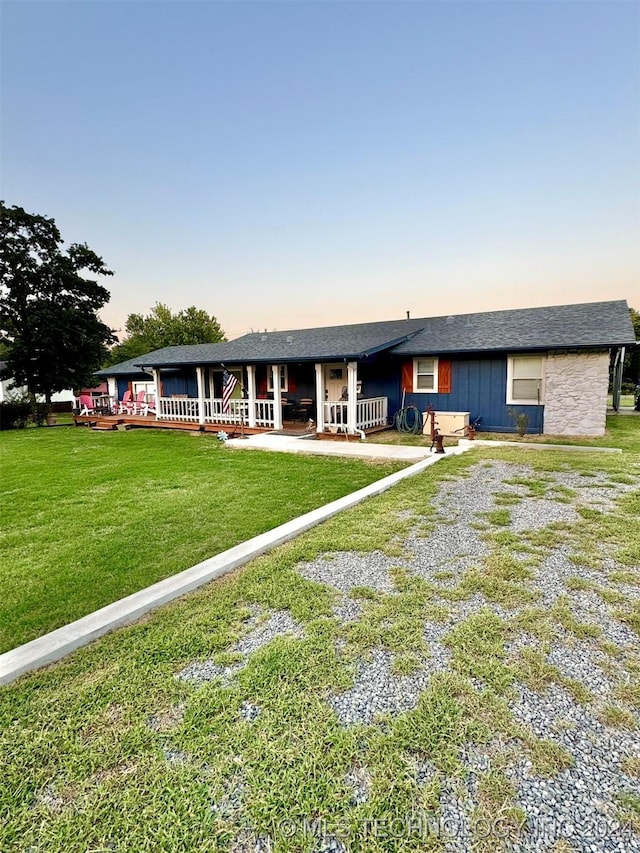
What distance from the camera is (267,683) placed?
2.12m

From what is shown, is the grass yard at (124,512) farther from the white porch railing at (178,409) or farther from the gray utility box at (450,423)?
the white porch railing at (178,409)

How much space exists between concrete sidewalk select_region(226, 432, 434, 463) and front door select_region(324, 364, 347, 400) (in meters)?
3.21

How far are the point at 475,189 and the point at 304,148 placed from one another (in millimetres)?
6333

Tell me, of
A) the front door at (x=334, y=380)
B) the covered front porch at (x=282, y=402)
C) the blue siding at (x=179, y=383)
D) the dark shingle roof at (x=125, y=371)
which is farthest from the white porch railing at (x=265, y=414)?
the dark shingle roof at (x=125, y=371)

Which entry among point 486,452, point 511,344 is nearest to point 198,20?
point 511,344

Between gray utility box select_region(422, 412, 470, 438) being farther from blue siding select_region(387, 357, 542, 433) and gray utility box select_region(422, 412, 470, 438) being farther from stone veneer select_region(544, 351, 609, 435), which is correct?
stone veneer select_region(544, 351, 609, 435)

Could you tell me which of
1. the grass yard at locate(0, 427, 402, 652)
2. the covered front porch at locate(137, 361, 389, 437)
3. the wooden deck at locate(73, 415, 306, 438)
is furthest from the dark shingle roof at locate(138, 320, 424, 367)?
the grass yard at locate(0, 427, 402, 652)

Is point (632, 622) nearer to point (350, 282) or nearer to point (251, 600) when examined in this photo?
point (251, 600)

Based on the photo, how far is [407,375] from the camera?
42.0 ft

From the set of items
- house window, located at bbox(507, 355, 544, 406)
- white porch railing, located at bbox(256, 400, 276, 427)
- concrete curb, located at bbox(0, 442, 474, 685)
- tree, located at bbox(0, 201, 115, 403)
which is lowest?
concrete curb, located at bbox(0, 442, 474, 685)

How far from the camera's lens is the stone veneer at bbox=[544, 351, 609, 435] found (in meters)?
10.2

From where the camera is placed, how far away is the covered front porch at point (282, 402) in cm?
1178

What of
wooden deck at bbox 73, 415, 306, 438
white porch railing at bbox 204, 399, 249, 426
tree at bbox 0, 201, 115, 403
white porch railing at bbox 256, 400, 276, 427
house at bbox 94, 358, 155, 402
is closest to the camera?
wooden deck at bbox 73, 415, 306, 438

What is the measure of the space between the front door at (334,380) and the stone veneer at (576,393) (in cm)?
628
